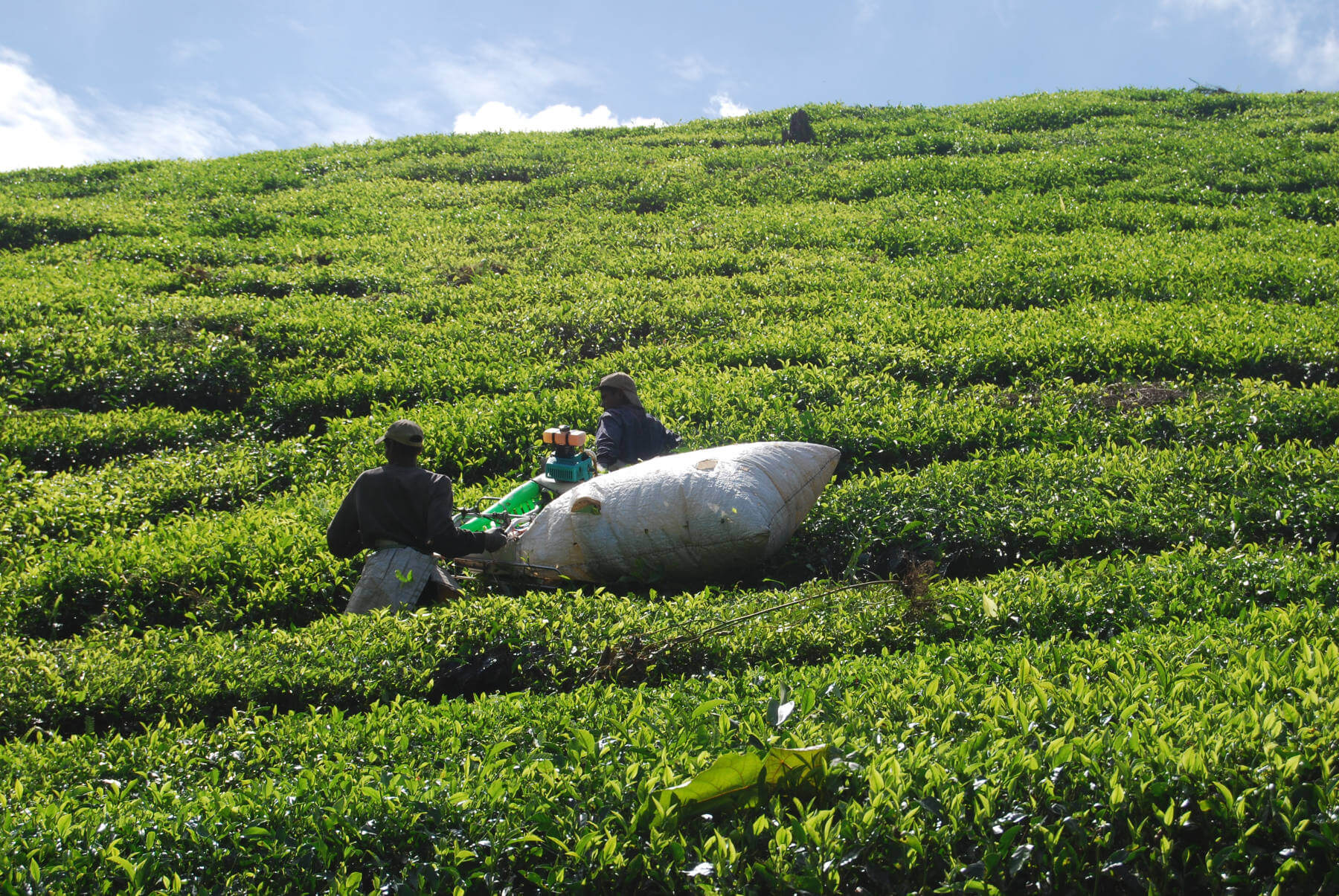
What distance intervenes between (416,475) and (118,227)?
14.0 meters

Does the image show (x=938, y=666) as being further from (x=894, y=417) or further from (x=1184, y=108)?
(x=1184, y=108)

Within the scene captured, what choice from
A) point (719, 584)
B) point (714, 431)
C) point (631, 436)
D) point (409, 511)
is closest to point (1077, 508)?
point (719, 584)

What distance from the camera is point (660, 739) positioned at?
3.44 meters

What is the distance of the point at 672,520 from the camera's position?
5684 millimetres

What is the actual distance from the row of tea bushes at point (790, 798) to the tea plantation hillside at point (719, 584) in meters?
0.02

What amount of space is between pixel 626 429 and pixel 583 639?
8.71ft

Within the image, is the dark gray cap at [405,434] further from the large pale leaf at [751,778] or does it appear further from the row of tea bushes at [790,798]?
the large pale leaf at [751,778]

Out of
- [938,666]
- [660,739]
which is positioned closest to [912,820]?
[660,739]

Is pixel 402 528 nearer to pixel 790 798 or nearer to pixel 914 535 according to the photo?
pixel 914 535

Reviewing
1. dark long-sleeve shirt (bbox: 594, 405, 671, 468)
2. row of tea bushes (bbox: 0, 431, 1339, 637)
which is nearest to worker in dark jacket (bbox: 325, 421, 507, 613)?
row of tea bushes (bbox: 0, 431, 1339, 637)

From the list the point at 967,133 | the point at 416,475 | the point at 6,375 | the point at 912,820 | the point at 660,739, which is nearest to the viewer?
the point at 912,820

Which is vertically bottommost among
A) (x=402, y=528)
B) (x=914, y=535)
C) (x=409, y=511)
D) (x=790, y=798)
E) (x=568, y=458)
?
(x=790, y=798)

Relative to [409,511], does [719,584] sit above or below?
below

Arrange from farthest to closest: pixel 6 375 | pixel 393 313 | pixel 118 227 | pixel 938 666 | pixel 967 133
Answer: pixel 967 133 < pixel 118 227 < pixel 393 313 < pixel 6 375 < pixel 938 666
